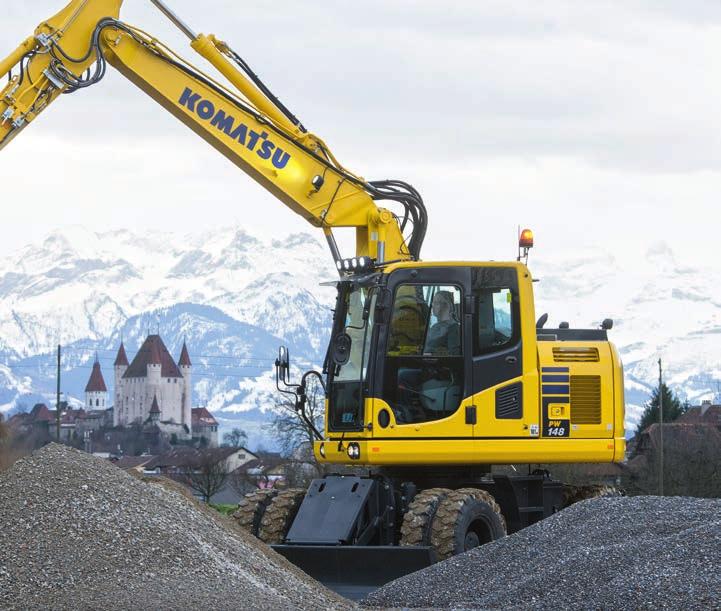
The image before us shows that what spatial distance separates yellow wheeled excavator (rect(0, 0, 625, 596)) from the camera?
14516mm

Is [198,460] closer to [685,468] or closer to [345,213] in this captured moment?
[685,468]

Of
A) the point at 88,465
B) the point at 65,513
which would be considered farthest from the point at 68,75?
the point at 65,513

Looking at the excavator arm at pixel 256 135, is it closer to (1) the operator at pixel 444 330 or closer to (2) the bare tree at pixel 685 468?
(1) the operator at pixel 444 330

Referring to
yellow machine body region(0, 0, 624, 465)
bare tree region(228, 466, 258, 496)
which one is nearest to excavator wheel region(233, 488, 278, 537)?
yellow machine body region(0, 0, 624, 465)

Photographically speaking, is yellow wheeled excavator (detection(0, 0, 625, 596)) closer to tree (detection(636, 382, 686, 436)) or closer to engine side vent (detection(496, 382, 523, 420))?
engine side vent (detection(496, 382, 523, 420))

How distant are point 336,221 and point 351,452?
3044 mm

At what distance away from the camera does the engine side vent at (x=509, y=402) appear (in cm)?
1520

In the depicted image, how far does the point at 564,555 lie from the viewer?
12875mm

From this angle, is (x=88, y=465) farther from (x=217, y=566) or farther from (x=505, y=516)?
(x=505, y=516)

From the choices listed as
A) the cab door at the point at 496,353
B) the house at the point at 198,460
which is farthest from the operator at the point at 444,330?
the house at the point at 198,460

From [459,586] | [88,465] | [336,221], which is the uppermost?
[336,221]

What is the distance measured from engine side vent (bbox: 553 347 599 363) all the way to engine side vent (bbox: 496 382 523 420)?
707 mm

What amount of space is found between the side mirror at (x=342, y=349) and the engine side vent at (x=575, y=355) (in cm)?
246

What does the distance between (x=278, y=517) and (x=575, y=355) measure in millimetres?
3632
